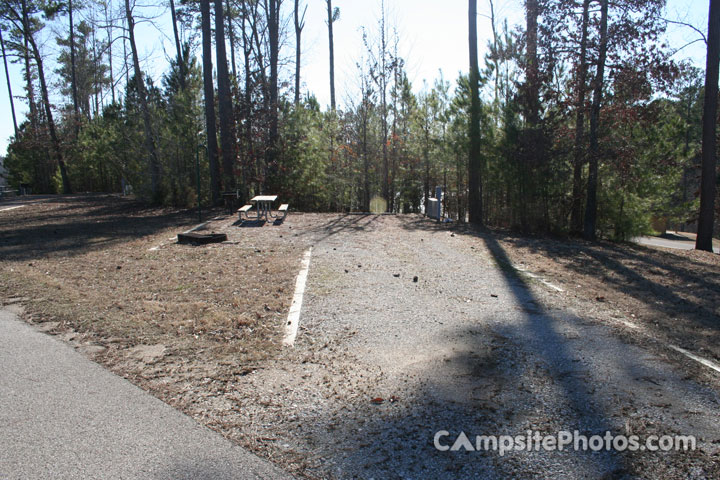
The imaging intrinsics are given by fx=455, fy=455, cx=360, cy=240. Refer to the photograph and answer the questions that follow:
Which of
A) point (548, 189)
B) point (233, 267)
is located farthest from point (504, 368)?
point (548, 189)

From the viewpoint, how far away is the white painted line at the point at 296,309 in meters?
4.11

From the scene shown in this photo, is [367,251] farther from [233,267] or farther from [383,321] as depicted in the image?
[383,321]

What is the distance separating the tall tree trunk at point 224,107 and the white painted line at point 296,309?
10.1 meters

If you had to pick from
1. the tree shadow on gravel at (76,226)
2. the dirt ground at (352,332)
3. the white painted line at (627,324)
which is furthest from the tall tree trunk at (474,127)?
the white painted line at (627,324)

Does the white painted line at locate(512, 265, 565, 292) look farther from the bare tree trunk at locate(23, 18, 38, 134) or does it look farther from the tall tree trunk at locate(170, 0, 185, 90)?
the bare tree trunk at locate(23, 18, 38, 134)

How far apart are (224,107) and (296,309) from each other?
12819 millimetres

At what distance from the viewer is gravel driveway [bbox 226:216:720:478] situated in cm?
235

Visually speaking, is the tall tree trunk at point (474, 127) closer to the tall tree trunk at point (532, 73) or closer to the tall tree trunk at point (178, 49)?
the tall tree trunk at point (532, 73)

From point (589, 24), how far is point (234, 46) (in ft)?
62.5

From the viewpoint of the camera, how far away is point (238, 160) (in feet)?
52.4

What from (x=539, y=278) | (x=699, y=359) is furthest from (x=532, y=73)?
(x=699, y=359)

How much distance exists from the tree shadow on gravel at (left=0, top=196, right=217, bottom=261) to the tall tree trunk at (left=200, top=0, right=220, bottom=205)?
1755 millimetres

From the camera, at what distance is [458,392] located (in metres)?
3.07

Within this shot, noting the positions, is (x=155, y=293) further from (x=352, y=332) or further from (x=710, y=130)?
(x=710, y=130)
